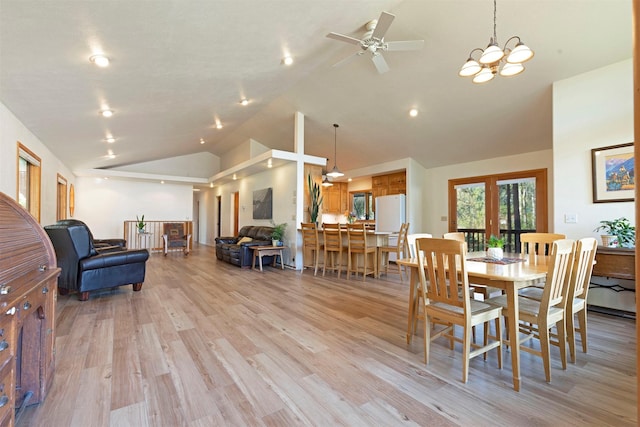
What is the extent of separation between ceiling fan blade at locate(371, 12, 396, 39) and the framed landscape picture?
3.09 meters

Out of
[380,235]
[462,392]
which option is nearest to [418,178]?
[380,235]

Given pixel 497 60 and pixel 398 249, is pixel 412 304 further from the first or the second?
pixel 398 249

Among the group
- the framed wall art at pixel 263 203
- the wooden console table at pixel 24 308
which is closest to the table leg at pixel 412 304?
the wooden console table at pixel 24 308

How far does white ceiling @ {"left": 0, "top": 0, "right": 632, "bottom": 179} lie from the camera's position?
248 centimetres

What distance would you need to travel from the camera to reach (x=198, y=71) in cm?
361

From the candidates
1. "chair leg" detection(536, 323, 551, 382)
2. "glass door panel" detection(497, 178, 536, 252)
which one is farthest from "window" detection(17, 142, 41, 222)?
"glass door panel" detection(497, 178, 536, 252)

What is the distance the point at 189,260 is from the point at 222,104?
172 inches

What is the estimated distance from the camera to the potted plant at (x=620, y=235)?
11.1ft

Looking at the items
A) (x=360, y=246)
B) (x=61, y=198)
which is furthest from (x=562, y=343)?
(x=61, y=198)

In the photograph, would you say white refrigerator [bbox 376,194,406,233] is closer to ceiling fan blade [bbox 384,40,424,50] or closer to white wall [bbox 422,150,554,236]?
white wall [bbox 422,150,554,236]

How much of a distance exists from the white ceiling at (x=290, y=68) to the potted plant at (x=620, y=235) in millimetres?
1959

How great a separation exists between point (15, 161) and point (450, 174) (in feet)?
25.5

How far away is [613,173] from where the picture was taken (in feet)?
11.6

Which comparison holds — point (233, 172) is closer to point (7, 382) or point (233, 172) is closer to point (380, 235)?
point (380, 235)
